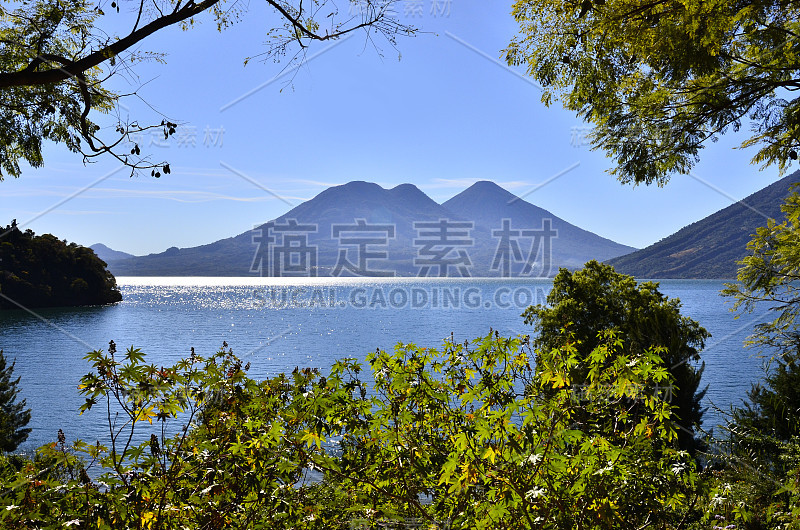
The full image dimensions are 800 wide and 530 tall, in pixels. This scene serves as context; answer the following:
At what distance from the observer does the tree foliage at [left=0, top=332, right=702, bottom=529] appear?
2.71m

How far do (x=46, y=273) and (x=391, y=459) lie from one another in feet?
311

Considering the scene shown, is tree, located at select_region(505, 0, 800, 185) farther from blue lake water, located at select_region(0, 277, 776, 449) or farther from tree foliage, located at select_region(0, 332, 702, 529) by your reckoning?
blue lake water, located at select_region(0, 277, 776, 449)

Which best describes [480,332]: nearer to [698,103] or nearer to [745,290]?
[745,290]

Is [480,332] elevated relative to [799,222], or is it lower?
lower

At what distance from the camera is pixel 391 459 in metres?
3.42

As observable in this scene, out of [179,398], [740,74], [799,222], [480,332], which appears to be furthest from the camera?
[480,332]

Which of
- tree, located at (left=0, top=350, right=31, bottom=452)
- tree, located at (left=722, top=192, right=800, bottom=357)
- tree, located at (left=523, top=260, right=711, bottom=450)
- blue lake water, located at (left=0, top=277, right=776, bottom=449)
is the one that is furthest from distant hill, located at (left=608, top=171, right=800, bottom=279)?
tree, located at (left=0, top=350, right=31, bottom=452)

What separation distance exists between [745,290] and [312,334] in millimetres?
61257

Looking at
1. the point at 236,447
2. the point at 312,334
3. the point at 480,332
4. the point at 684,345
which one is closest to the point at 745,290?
the point at 684,345

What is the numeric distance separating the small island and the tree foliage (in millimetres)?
82600

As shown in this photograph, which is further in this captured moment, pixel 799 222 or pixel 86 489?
pixel 799 222

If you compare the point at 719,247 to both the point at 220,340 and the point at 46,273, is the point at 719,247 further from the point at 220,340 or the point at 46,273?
the point at 46,273

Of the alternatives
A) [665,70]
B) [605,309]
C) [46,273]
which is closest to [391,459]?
[665,70]

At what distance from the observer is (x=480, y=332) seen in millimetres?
65000
